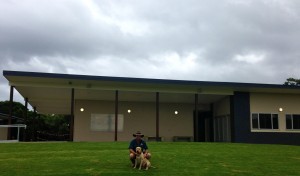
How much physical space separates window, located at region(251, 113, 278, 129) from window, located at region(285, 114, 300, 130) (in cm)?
80

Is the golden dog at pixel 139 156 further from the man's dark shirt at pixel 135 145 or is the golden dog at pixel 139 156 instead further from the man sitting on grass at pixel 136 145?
the man's dark shirt at pixel 135 145

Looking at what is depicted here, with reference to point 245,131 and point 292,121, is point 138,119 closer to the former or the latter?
point 245,131

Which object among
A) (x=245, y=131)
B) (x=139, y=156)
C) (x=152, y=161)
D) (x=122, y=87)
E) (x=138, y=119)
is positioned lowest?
(x=152, y=161)

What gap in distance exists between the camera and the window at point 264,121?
2266cm

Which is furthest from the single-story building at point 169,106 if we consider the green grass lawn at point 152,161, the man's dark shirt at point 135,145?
the man's dark shirt at point 135,145

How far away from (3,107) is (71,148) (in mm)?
42265

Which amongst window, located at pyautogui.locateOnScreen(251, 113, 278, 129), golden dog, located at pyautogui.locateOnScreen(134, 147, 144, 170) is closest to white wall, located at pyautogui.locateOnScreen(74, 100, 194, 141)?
window, located at pyautogui.locateOnScreen(251, 113, 278, 129)

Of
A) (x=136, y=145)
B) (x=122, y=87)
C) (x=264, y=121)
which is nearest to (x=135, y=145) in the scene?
(x=136, y=145)

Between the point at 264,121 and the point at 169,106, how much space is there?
250 inches

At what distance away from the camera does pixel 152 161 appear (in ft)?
39.2

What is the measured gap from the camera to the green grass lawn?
1032cm

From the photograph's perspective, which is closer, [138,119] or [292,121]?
[292,121]

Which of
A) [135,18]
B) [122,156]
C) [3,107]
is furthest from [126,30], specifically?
[3,107]

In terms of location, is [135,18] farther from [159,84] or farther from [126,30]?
[159,84]
